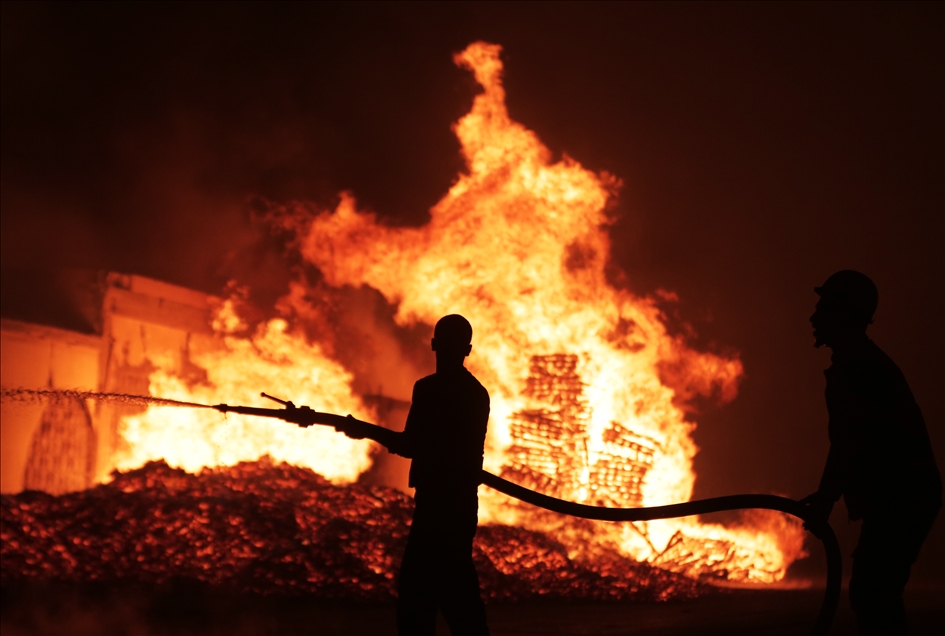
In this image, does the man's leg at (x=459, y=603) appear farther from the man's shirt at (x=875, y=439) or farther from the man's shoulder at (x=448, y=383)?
the man's shirt at (x=875, y=439)

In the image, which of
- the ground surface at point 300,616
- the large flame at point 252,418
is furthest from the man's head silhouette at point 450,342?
the large flame at point 252,418

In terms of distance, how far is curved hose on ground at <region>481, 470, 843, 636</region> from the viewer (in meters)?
4.90

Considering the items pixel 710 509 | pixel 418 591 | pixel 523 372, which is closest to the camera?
pixel 418 591

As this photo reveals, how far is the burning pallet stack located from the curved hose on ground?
27.4 ft

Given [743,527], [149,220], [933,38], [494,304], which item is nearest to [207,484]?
[494,304]

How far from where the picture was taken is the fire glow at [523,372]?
13.7 metres

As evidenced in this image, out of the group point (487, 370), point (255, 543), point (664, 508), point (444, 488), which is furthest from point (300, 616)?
point (487, 370)

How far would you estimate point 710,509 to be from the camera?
5.15 m

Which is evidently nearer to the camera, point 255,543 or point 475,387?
point 475,387

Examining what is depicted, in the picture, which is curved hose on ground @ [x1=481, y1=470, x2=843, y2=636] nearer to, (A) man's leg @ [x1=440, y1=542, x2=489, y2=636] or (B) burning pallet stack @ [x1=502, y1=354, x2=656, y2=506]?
(A) man's leg @ [x1=440, y1=542, x2=489, y2=636]

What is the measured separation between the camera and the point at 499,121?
15.7 meters

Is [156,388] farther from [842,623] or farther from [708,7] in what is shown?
[708,7]

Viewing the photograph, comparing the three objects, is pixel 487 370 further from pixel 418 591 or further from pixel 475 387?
pixel 418 591

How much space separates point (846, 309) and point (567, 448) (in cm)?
953
